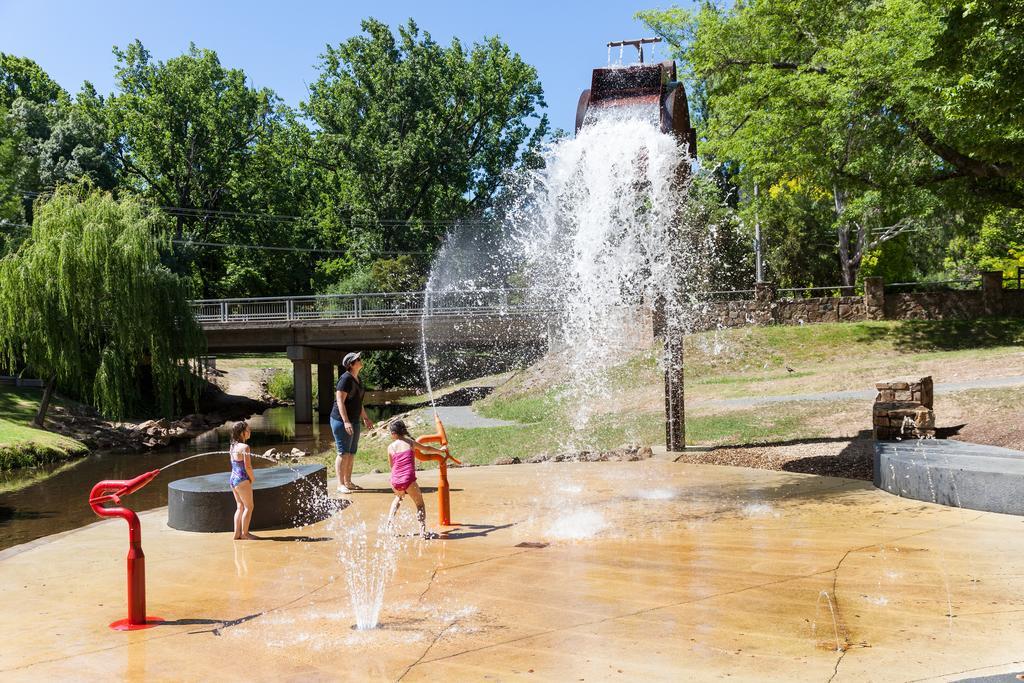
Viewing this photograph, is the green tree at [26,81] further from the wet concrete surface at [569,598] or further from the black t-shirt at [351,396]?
the wet concrete surface at [569,598]

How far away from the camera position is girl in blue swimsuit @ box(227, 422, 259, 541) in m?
8.79

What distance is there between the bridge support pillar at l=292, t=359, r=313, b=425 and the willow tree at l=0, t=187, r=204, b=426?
8.87 metres

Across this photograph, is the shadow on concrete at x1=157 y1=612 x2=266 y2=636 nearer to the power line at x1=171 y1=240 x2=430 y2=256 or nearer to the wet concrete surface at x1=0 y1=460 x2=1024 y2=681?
the wet concrete surface at x1=0 y1=460 x2=1024 y2=681

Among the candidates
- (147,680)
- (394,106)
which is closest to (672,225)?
(147,680)

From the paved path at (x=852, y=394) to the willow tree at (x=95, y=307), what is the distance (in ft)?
60.2

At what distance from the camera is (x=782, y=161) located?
2381cm

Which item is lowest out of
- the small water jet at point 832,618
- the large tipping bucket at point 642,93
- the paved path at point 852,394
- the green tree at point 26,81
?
the small water jet at point 832,618

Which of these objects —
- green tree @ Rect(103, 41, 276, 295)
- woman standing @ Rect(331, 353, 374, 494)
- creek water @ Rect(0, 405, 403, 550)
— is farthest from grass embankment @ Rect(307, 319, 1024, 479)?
green tree @ Rect(103, 41, 276, 295)

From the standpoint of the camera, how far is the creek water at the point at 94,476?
14.0 meters

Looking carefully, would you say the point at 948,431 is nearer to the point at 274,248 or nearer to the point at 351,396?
the point at 351,396

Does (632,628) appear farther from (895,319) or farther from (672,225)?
(895,319)

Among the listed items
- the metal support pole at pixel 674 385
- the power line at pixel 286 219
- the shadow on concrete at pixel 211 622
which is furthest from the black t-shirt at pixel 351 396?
the power line at pixel 286 219

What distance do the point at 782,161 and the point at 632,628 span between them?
808 inches

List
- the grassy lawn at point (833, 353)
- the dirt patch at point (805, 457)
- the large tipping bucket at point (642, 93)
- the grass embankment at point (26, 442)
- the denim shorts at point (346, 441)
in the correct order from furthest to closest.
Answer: the grassy lawn at point (833, 353), the grass embankment at point (26, 442), the large tipping bucket at point (642, 93), the dirt patch at point (805, 457), the denim shorts at point (346, 441)
